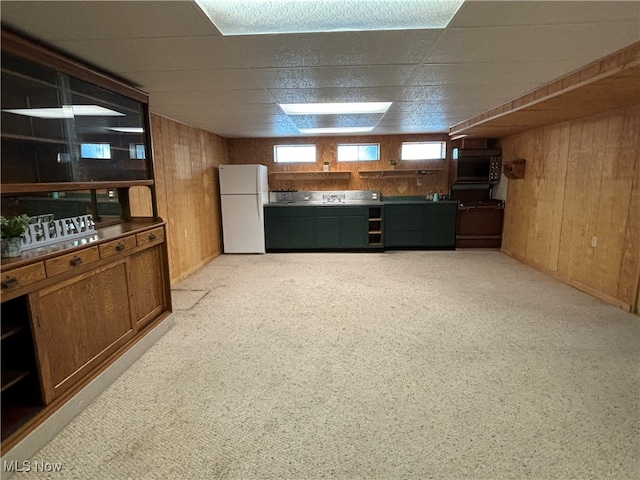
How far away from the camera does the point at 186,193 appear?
479 centimetres

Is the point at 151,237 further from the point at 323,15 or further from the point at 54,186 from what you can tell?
the point at 323,15

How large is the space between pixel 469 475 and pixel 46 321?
221cm

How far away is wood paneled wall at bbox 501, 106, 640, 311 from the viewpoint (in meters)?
3.39

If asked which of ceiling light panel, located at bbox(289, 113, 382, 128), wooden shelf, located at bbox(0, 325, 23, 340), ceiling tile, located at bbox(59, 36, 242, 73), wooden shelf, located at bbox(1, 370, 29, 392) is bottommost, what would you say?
wooden shelf, located at bbox(1, 370, 29, 392)

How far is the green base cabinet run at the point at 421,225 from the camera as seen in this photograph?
600cm

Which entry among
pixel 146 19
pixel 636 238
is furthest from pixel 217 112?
pixel 636 238

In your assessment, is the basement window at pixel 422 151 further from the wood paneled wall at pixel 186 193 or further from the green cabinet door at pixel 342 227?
the wood paneled wall at pixel 186 193

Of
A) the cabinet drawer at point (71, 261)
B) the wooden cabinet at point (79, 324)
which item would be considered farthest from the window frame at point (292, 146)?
the cabinet drawer at point (71, 261)

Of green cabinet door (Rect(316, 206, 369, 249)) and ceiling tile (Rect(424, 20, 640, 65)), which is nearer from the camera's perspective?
ceiling tile (Rect(424, 20, 640, 65))

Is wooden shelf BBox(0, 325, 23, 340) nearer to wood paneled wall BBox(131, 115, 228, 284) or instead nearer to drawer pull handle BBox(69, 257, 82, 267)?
drawer pull handle BBox(69, 257, 82, 267)

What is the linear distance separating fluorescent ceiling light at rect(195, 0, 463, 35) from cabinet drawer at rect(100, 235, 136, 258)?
1.50 m

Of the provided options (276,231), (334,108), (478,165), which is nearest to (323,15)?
(334,108)

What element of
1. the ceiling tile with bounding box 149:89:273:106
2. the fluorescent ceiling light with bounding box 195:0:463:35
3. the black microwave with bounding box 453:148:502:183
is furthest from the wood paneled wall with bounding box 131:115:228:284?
the black microwave with bounding box 453:148:502:183

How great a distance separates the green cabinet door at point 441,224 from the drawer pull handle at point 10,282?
5.51 metres
